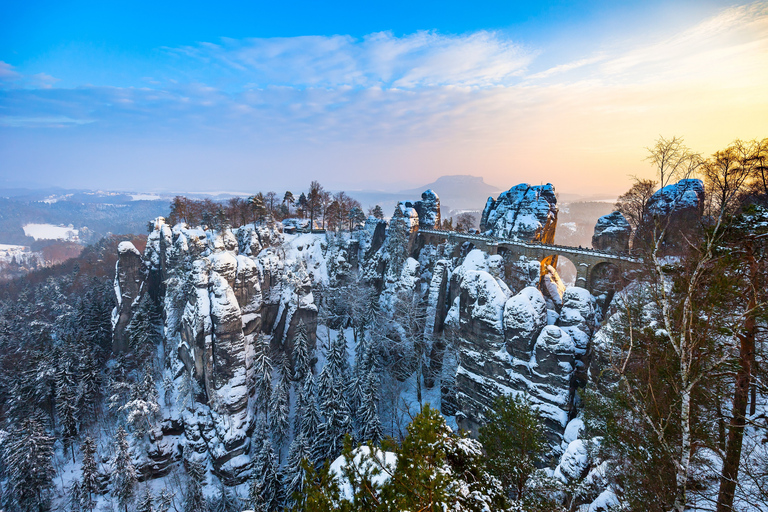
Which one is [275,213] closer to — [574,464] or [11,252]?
[574,464]

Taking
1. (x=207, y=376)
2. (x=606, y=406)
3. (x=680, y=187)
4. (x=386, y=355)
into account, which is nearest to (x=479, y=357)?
(x=606, y=406)

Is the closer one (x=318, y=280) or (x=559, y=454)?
(x=559, y=454)

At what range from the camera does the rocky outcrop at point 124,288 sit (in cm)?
4131

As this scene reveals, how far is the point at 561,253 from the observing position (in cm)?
3120

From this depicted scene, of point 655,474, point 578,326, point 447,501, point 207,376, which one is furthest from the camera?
point 207,376

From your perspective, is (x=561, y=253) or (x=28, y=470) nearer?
(x=28, y=470)

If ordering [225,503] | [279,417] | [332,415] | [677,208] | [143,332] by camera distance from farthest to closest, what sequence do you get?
[143,332]
[279,417]
[332,415]
[225,503]
[677,208]

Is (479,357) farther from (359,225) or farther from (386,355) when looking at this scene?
(359,225)

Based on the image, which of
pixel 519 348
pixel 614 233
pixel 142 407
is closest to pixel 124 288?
pixel 142 407

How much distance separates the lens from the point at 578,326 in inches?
883

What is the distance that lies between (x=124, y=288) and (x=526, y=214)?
54703 mm

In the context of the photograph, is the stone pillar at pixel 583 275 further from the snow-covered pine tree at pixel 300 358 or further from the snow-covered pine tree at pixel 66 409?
the snow-covered pine tree at pixel 66 409

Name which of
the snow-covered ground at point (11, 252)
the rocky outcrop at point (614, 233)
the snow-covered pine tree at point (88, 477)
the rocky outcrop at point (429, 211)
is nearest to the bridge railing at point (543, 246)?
the rocky outcrop at point (614, 233)

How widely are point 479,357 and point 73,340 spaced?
52304mm
